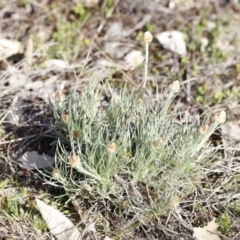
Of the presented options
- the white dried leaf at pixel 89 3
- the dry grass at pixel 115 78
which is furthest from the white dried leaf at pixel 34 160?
the white dried leaf at pixel 89 3

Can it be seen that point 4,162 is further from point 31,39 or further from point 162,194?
point 31,39

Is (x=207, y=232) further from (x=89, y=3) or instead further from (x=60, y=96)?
(x=89, y=3)

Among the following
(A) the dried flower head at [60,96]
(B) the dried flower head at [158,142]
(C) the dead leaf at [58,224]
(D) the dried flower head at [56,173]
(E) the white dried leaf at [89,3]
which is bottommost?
(C) the dead leaf at [58,224]

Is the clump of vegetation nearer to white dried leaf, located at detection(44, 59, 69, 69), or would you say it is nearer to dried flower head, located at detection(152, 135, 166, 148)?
Result: dried flower head, located at detection(152, 135, 166, 148)

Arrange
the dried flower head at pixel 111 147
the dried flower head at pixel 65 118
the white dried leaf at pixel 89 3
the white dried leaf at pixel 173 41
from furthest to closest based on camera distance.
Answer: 1. the white dried leaf at pixel 89 3
2. the white dried leaf at pixel 173 41
3. the dried flower head at pixel 65 118
4. the dried flower head at pixel 111 147

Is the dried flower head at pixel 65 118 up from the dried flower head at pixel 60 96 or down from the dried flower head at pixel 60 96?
down

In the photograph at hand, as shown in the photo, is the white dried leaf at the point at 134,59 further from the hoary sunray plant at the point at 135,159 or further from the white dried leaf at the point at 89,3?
the hoary sunray plant at the point at 135,159
